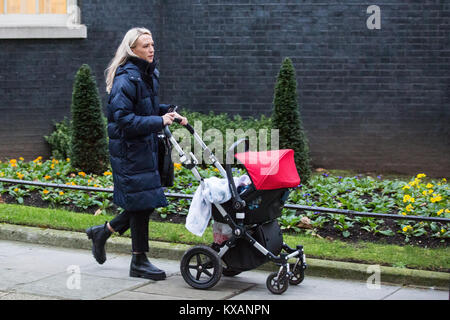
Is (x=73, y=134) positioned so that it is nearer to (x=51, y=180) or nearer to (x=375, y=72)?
(x=51, y=180)

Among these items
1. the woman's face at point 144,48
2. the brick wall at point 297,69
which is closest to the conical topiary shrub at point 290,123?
the brick wall at point 297,69

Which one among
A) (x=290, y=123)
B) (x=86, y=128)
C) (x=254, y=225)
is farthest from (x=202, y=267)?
(x=86, y=128)

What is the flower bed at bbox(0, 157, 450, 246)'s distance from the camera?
720cm

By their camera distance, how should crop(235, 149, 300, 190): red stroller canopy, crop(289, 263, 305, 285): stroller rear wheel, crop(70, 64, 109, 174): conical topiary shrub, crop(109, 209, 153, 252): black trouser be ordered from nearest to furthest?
crop(235, 149, 300, 190): red stroller canopy < crop(289, 263, 305, 285): stroller rear wheel < crop(109, 209, 153, 252): black trouser < crop(70, 64, 109, 174): conical topiary shrub

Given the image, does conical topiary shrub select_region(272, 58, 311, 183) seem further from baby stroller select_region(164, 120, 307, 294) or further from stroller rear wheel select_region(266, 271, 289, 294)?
stroller rear wheel select_region(266, 271, 289, 294)

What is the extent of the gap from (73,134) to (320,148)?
13.7 feet

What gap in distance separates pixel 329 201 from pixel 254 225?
2.63 m

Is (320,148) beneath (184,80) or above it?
beneath

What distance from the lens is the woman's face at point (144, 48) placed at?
234 inches

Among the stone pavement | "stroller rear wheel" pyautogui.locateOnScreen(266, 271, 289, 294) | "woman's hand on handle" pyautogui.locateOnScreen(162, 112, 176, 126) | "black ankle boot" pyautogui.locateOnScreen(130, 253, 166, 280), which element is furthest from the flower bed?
"woman's hand on handle" pyautogui.locateOnScreen(162, 112, 176, 126)

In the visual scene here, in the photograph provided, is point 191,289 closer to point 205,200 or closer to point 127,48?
point 205,200

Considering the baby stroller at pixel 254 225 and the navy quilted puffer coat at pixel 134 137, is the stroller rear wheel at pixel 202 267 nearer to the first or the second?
the baby stroller at pixel 254 225

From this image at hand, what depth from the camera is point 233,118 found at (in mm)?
12016

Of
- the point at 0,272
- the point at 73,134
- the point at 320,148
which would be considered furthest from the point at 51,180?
the point at 320,148
